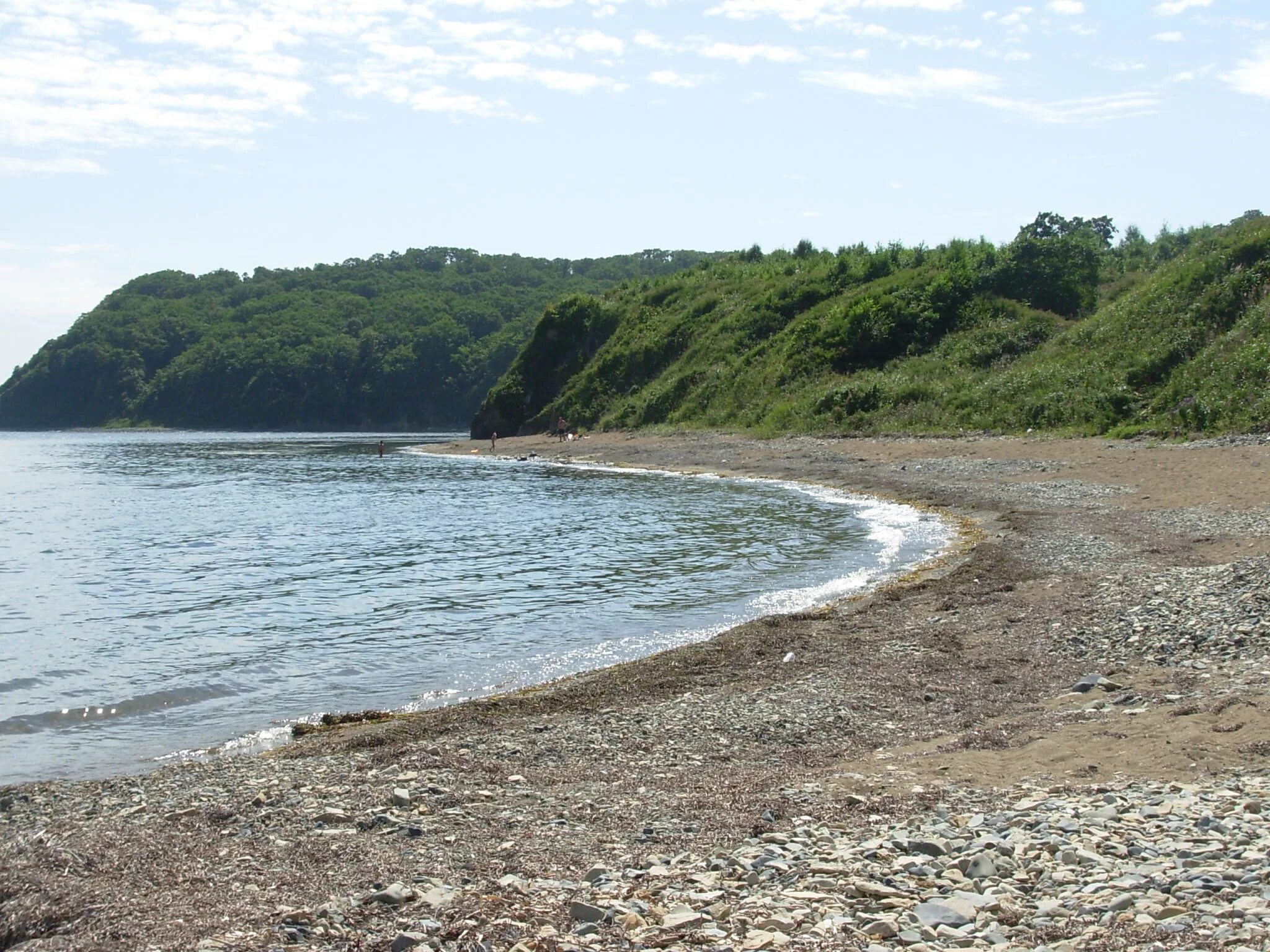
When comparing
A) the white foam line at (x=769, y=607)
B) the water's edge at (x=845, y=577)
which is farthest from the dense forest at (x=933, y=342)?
the white foam line at (x=769, y=607)

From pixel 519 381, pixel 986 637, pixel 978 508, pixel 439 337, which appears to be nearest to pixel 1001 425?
pixel 978 508

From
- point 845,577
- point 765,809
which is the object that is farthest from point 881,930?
point 845,577

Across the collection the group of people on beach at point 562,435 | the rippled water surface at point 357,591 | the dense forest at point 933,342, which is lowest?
the rippled water surface at point 357,591

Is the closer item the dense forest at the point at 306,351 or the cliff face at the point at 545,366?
A: the cliff face at the point at 545,366

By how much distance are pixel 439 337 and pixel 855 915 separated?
150m

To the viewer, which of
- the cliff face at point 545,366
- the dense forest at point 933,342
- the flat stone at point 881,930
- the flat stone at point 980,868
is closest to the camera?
the flat stone at point 881,930

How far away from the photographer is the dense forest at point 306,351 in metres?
150

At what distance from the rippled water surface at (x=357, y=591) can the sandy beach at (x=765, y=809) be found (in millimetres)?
1631

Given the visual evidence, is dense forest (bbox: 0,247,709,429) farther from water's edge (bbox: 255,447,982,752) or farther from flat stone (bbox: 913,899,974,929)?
flat stone (bbox: 913,899,974,929)

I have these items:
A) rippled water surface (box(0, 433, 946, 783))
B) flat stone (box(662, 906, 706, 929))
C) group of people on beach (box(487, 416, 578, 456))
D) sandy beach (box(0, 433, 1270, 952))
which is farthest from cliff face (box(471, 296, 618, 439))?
flat stone (box(662, 906, 706, 929))

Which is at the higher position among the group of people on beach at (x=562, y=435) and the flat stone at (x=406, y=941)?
the group of people on beach at (x=562, y=435)

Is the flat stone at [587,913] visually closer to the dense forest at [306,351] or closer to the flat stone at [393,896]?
the flat stone at [393,896]

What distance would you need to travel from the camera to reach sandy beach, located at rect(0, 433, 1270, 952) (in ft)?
17.9

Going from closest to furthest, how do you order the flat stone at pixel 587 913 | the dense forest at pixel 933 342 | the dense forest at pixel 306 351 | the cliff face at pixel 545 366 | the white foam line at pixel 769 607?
the flat stone at pixel 587 913 → the white foam line at pixel 769 607 → the dense forest at pixel 933 342 → the cliff face at pixel 545 366 → the dense forest at pixel 306 351
